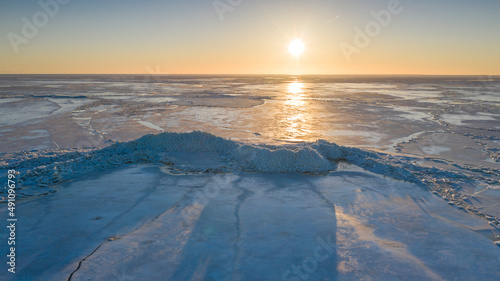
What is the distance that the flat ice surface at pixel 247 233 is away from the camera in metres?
2.75

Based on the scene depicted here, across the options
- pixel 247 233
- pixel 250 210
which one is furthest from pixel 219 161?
pixel 247 233

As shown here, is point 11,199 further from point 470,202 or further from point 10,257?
point 470,202

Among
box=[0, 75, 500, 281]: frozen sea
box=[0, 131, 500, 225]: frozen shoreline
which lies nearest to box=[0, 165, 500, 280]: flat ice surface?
box=[0, 75, 500, 281]: frozen sea

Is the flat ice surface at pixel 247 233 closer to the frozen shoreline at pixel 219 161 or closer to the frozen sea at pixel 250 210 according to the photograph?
the frozen sea at pixel 250 210

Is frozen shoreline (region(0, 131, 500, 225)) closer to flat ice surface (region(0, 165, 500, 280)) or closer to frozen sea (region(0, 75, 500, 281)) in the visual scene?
frozen sea (region(0, 75, 500, 281))

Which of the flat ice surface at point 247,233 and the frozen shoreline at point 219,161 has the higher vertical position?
the frozen shoreline at point 219,161

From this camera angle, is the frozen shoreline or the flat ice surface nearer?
the flat ice surface

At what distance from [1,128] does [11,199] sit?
7.64m

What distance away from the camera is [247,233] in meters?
3.38

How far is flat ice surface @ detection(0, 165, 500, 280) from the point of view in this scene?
9.02 feet

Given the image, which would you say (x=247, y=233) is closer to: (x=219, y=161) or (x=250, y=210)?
(x=250, y=210)

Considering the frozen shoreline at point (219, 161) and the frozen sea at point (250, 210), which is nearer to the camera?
the frozen sea at point (250, 210)

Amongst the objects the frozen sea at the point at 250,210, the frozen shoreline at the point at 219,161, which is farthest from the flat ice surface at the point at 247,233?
the frozen shoreline at the point at 219,161

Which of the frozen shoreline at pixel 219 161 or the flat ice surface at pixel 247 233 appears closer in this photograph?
the flat ice surface at pixel 247 233
